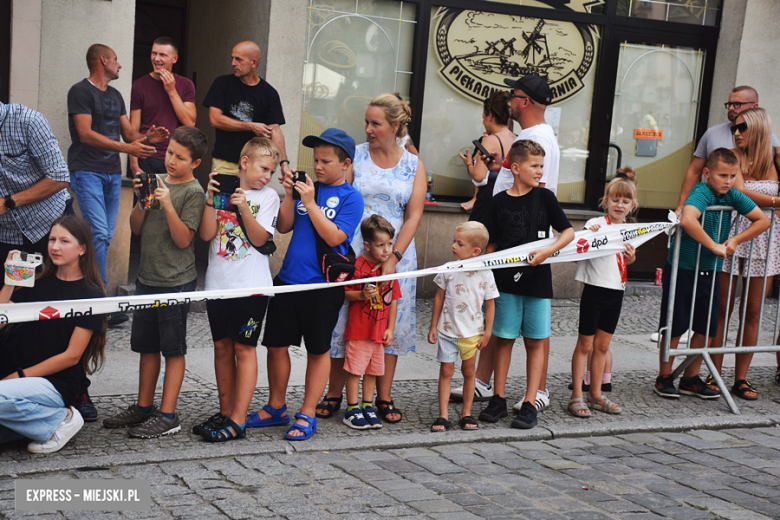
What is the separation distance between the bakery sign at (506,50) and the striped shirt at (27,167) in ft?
17.5

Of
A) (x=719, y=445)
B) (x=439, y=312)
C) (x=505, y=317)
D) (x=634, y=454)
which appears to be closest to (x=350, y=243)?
(x=439, y=312)

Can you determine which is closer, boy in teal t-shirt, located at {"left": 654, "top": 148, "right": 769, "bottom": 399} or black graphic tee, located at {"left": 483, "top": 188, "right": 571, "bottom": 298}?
black graphic tee, located at {"left": 483, "top": 188, "right": 571, "bottom": 298}

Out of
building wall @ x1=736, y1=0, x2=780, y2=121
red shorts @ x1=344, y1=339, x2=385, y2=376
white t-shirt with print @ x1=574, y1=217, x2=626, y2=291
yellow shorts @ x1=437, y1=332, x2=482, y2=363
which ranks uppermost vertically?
building wall @ x1=736, y1=0, x2=780, y2=121

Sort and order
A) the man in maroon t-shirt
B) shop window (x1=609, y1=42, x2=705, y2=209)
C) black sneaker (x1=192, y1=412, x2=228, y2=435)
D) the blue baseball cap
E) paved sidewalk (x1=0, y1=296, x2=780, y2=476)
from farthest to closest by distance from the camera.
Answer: shop window (x1=609, y1=42, x2=705, y2=209)
the man in maroon t-shirt
the blue baseball cap
black sneaker (x1=192, y1=412, x2=228, y2=435)
paved sidewalk (x1=0, y1=296, x2=780, y2=476)

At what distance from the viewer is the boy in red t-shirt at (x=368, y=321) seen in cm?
479

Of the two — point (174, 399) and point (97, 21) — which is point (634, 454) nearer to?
point (174, 399)

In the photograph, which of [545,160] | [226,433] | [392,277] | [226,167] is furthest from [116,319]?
[545,160]

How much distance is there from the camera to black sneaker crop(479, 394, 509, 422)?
16.7ft

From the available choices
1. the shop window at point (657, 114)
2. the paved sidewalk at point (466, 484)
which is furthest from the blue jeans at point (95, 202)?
the shop window at point (657, 114)

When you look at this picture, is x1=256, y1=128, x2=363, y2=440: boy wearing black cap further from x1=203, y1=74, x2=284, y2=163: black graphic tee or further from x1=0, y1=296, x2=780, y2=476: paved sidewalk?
x1=203, y1=74, x2=284, y2=163: black graphic tee

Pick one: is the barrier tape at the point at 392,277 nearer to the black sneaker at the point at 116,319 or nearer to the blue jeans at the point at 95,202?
the blue jeans at the point at 95,202

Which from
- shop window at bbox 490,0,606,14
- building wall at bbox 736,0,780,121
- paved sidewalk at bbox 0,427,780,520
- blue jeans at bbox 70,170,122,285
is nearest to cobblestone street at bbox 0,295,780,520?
paved sidewalk at bbox 0,427,780,520

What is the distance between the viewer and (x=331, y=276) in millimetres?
4531

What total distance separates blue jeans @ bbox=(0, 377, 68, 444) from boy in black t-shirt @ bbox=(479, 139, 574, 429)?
246 centimetres
